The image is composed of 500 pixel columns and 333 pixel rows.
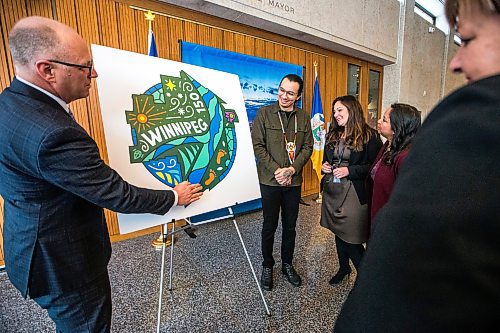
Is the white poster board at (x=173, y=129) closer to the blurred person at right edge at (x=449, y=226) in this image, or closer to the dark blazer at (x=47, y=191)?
the dark blazer at (x=47, y=191)

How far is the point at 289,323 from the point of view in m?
1.68

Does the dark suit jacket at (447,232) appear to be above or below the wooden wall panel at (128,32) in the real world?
below

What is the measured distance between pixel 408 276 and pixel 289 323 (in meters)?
1.59

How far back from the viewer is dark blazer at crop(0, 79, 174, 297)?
83 cm

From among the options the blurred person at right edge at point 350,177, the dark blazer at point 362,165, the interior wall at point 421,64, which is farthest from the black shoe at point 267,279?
the interior wall at point 421,64

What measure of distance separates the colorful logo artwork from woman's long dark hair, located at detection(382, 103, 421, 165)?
0.91 meters

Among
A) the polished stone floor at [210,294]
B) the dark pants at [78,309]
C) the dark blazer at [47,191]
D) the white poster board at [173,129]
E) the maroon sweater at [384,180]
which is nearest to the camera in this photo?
the dark blazer at [47,191]

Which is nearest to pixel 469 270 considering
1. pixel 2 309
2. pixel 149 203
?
pixel 149 203

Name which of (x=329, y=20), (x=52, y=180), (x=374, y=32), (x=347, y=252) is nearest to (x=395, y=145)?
(x=347, y=252)

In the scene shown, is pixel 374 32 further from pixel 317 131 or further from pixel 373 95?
pixel 317 131

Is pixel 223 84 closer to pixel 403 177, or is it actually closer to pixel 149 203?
pixel 149 203

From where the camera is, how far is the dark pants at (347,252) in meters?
1.91

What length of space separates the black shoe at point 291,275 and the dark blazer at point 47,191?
58.7 inches

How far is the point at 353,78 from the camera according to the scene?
5.45 m
